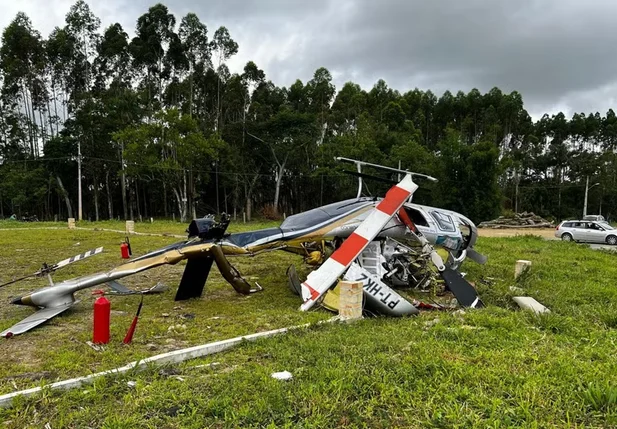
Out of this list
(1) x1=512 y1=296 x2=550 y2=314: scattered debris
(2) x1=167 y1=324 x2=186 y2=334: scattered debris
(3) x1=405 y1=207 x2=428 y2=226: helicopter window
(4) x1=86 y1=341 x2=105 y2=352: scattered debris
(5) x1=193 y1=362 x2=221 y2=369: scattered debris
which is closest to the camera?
(5) x1=193 y1=362 x2=221 y2=369: scattered debris

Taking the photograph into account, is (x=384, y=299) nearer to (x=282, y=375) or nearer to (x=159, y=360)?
(x=282, y=375)

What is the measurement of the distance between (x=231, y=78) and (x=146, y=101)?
36.7 feet

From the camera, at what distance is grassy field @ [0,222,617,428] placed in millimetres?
2949

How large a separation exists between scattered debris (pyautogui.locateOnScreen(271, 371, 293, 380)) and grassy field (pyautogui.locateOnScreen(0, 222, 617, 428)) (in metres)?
0.08

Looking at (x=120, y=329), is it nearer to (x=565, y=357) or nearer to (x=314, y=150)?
(x=565, y=357)

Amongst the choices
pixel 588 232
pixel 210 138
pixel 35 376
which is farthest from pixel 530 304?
pixel 210 138

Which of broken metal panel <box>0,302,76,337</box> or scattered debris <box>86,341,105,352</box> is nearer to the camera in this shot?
scattered debris <box>86,341,105,352</box>

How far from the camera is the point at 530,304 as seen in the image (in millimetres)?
6383

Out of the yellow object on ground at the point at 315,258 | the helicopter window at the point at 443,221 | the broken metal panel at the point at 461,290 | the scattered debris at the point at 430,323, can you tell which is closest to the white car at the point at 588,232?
the helicopter window at the point at 443,221

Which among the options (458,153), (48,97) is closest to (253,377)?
(458,153)

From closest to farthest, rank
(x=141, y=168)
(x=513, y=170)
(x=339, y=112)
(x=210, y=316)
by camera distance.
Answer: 1. (x=210, y=316)
2. (x=141, y=168)
3. (x=339, y=112)
4. (x=513, y=170)

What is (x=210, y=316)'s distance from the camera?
6.04 m

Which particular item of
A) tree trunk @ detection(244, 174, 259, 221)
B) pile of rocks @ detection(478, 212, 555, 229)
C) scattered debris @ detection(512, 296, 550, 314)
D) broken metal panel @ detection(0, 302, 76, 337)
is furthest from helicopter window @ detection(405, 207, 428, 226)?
tree trunk @ detection(244, 174, 259, 221)

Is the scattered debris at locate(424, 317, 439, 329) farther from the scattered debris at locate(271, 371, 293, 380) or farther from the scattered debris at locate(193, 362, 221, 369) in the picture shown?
the scattered debris at locate(193, 362, 221, 369)
